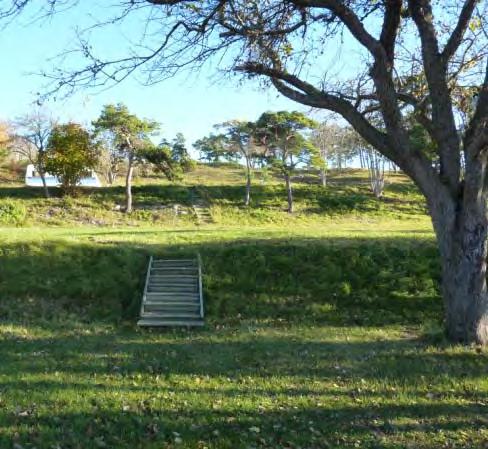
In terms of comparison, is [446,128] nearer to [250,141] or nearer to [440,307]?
[440,307]

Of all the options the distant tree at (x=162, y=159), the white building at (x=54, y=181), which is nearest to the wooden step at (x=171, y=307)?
the distant tree at (x=162, y=159)

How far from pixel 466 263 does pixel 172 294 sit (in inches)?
284

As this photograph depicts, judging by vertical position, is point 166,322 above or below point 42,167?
below

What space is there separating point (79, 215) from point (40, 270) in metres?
18.4

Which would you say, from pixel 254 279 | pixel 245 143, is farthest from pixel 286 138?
pixel 254 279

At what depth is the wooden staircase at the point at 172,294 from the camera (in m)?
11.9

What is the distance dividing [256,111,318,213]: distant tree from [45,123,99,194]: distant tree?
11.7m

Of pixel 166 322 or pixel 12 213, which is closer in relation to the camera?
pixel 166 322

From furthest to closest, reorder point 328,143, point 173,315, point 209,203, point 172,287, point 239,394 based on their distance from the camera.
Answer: point 328,143, point 209,203, point 172,287, point 173,315, point 239,394

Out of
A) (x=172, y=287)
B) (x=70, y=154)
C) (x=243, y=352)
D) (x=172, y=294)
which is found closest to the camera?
(x=243, y=352)

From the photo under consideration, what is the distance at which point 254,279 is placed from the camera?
14109mm

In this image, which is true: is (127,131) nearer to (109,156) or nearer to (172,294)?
(109,156)

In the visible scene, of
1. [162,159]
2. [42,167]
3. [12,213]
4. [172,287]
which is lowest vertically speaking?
[172,287]

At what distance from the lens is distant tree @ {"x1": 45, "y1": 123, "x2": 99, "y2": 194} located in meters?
34.7
